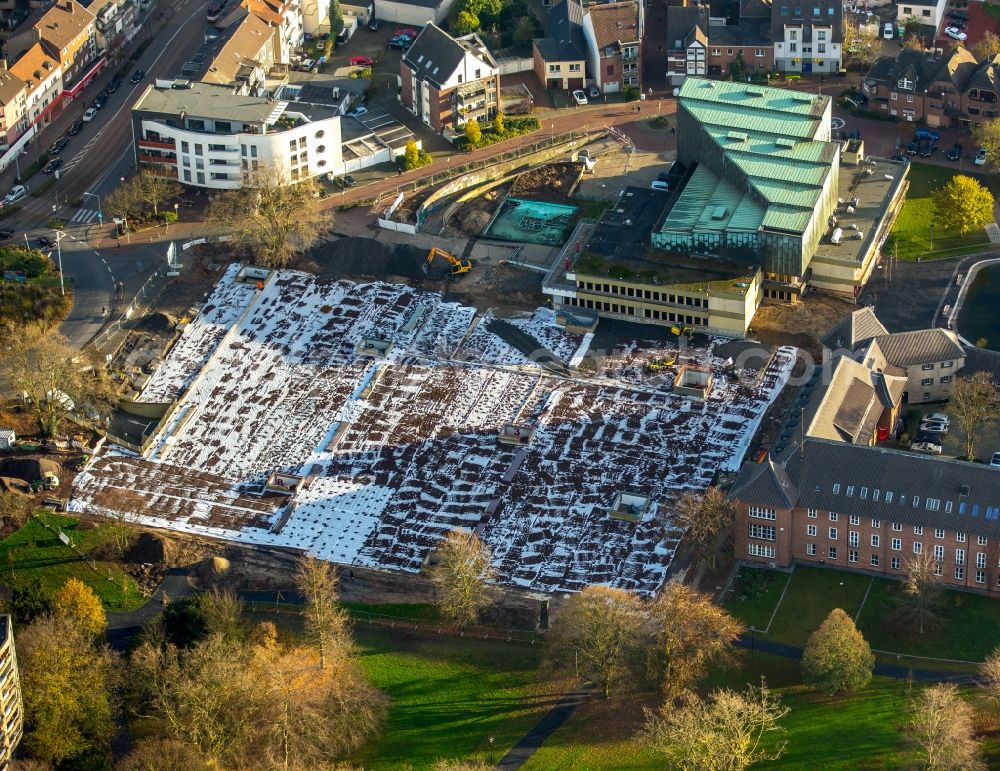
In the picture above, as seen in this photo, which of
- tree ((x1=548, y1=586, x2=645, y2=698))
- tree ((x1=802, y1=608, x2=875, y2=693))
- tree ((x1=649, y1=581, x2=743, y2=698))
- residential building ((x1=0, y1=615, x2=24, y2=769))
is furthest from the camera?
tree ((x1=649, y1=581, x2=743, y2=698))

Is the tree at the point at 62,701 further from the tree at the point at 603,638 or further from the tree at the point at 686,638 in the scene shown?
the tree at the point at 686,638

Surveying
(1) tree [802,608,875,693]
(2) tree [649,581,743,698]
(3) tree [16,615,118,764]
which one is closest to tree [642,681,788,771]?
(2) tree [649,581,743,698]

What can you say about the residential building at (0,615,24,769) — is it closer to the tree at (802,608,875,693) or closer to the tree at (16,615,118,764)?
the tree at (16,615,118,764)

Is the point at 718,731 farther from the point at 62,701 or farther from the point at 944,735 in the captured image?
the point at 62,701

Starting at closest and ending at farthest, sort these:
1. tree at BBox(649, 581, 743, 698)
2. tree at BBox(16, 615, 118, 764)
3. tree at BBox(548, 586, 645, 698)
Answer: tree at BBox(16, 615, 118, 764)
tree at BBox(548, 586, 645, 698)
tree at BBox(649, 581, 743, 698)

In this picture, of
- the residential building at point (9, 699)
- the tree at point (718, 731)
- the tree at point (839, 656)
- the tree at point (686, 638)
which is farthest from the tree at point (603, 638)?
the residential building at point (9, 699)

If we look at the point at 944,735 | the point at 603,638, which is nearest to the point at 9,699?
the point at 603,638
